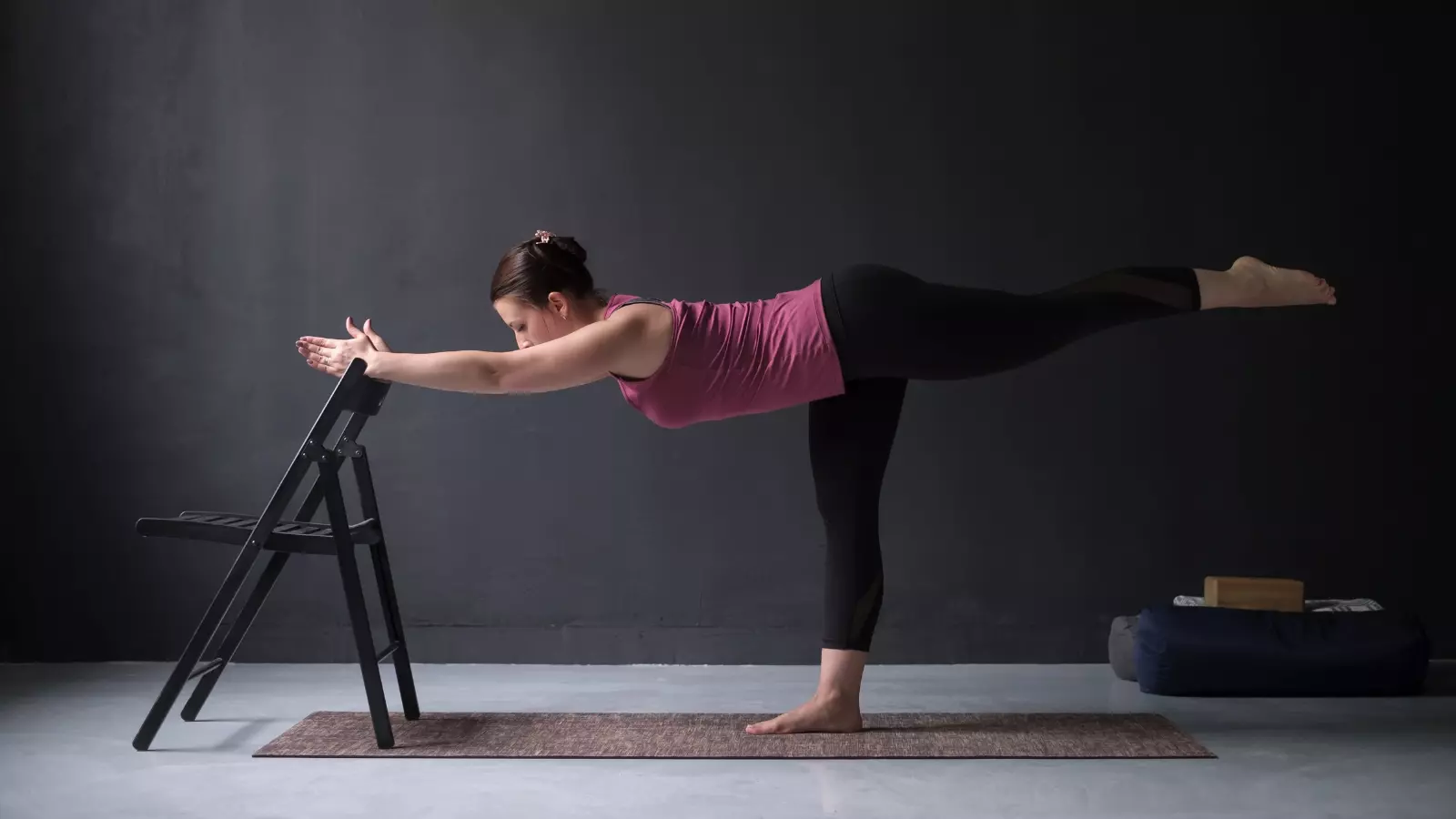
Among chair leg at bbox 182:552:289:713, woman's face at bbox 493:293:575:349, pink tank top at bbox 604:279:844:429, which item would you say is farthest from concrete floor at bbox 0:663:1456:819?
woman's face at bbox 493:293:575:349

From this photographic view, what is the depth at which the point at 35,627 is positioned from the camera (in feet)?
12.9

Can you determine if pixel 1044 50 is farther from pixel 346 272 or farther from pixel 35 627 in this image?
pixel 35 627

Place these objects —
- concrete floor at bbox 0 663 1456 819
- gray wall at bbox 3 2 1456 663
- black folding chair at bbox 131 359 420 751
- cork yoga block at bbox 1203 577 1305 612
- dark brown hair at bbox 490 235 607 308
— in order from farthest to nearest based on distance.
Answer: gray wall at bbox 3 2 1456 663 → cork yoga block at bbox 1203 577 1305 612 → dark brown hair at bbox 490 235 607 308 → black folding chair at bbox 131 359 420 751 → concrete floor at bbox 0 663 1456 819

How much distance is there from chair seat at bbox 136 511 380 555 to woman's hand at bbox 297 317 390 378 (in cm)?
37

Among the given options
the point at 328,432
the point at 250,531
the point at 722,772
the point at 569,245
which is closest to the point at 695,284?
the point at 569,245

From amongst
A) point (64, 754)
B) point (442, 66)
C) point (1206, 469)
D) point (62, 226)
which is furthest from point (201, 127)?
point (1206, 469)

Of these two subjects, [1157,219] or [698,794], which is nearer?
[698,794]

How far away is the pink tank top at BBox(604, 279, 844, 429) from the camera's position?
2658 millimetres

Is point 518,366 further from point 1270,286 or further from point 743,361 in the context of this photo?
point 1270,286

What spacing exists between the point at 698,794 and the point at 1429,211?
3.20 m

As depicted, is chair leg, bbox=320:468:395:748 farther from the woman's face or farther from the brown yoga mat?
the woman's face

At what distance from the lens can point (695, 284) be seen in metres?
3.99

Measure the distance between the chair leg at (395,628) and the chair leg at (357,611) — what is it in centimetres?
20

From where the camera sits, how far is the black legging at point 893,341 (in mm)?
2643
